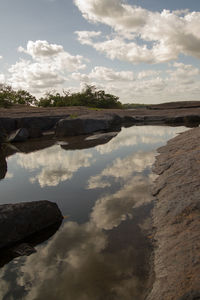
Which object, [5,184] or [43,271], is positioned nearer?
[43,271]

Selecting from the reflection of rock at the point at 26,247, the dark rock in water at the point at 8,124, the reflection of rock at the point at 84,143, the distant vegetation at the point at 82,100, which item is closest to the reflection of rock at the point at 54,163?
the reflection of rock at the point at 84,143

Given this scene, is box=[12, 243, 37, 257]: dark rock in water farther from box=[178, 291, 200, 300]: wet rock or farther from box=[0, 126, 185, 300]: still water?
box=[178, 291, 200, 300]: wet rock

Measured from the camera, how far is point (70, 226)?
9.35ft

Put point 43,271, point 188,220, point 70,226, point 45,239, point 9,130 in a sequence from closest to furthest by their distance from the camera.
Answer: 1. point 43,271
2. point 188,220
3. point 45,239
4. point 70,226
5. point 9,130

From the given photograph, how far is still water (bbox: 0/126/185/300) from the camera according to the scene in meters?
1.88

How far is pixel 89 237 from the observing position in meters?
2.58

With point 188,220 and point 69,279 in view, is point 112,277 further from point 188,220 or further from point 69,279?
point 188,220

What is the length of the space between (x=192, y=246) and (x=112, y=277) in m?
0.81

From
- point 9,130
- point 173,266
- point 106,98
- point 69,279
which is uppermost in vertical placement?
point 106,98

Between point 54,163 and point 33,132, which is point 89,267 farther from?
point 33,132

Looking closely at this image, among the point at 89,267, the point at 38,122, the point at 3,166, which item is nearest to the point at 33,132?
the point at 38,122

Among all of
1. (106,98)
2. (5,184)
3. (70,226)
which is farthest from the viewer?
(106,98)

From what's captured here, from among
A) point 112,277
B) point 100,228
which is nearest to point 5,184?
point 100,228

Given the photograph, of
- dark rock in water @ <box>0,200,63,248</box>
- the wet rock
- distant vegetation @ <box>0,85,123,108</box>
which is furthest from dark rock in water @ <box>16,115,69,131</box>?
distant vegetation @ <box>0,85,123,108</box>
